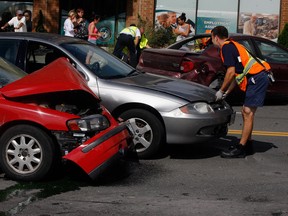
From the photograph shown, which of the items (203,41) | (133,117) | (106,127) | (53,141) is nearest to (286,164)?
(133,117)

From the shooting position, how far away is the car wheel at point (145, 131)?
7.72 m

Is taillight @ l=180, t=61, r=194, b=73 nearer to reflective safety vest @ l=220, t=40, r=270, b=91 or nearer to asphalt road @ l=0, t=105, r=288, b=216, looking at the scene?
asphalt road @ l=0, t=105, r=288, b=216

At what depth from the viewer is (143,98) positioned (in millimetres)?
7750

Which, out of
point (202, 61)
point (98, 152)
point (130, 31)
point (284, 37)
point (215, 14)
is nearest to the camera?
point (98, 152)

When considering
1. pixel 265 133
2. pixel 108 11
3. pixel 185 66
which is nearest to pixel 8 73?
pixel 265 133

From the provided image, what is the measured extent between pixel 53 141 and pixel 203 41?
7431mm

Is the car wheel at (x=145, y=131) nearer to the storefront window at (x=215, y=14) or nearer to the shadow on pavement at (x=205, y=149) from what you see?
the shadow on pavement at (x=205, y=149)

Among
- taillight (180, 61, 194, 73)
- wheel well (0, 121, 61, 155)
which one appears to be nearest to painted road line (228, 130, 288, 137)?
taillight (180, 61, 194, 73)

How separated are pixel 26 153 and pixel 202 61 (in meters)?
6.44

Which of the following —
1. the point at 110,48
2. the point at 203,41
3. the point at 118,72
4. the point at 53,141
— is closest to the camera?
the point at 53,141

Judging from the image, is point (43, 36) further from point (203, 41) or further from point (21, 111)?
point (203, 41)

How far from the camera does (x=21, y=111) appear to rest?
21.3ft

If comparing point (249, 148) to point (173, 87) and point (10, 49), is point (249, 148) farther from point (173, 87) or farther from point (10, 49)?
point (10, 49)

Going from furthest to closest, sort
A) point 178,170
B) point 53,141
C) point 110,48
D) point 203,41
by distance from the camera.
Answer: point 110,48, point 203,41, point 178,170, point 53,141
